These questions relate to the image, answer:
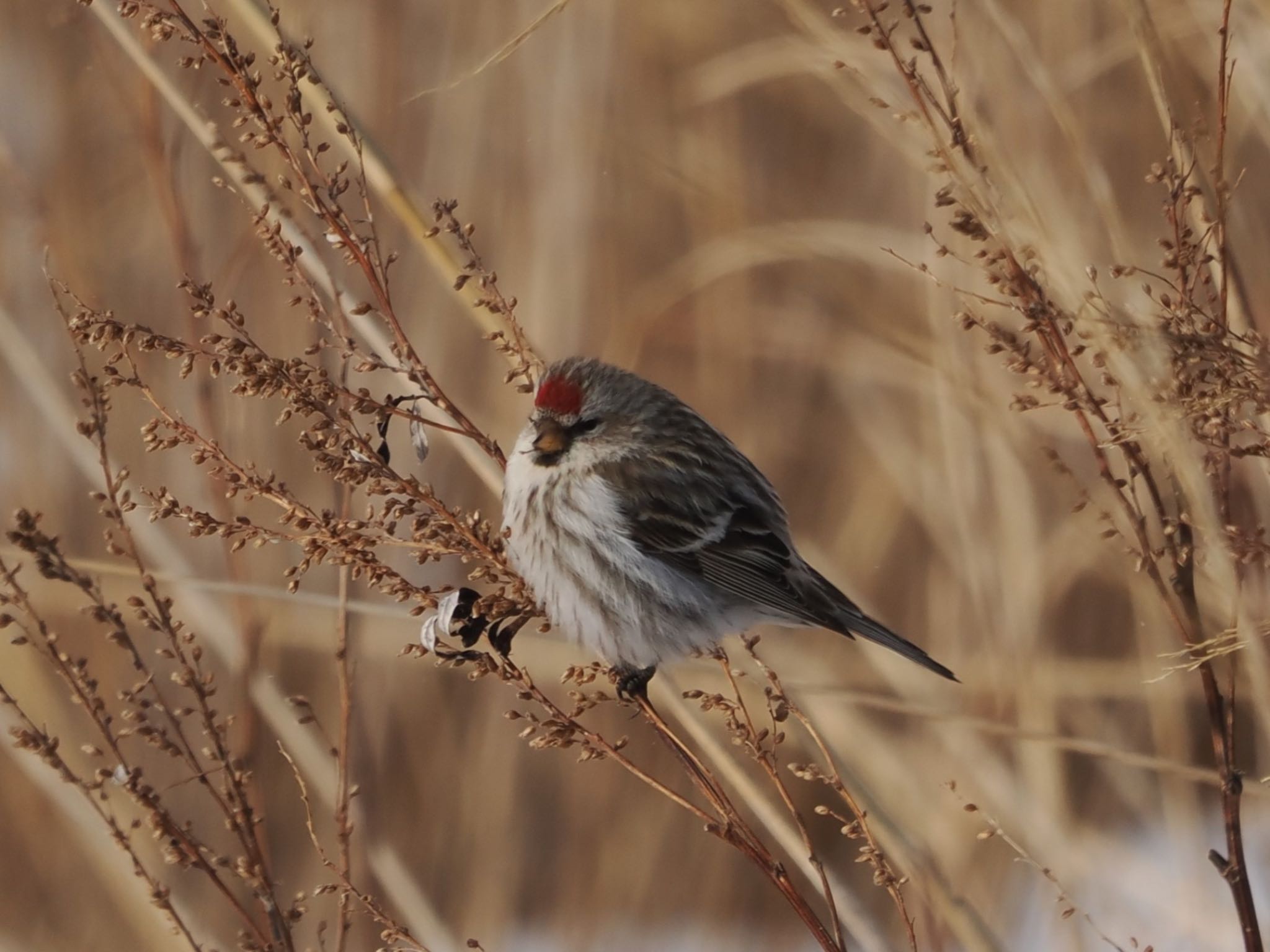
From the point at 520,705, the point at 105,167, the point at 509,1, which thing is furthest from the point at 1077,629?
the point at 105,167

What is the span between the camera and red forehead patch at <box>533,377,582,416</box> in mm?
2139

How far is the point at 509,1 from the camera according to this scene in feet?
10.4

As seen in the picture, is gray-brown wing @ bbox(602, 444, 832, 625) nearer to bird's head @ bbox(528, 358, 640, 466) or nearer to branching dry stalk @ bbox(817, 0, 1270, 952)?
bird's head @ bbox(528, 358, 640, 466)

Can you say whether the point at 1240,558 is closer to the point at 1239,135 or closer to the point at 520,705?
the point at 1239,135

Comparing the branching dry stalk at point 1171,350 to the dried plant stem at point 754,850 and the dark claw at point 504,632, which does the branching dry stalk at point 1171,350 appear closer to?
the dried plant stem at point 754,850

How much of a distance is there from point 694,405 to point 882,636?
148 cm

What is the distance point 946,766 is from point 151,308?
242 cm

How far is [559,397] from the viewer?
2.15 metres

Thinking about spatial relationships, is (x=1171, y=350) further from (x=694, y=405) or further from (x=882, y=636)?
(x=694, y=405)

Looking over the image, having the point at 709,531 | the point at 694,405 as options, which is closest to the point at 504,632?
the point at 709,531

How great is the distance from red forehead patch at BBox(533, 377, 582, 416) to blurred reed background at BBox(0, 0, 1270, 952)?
701 millimetres

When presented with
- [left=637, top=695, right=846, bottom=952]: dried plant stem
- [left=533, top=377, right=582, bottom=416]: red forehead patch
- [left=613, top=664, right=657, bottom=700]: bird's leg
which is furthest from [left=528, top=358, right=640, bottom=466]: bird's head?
[left=637, top=695, right=846, bottom=952]: dried plant stem

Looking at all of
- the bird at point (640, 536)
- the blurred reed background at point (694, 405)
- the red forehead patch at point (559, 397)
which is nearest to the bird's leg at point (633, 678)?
the bird at point (640, 536)

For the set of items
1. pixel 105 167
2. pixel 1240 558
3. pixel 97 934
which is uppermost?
pixel 105 167
